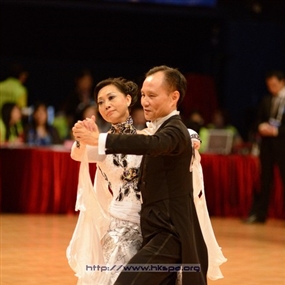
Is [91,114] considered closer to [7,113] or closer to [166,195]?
[7,113]

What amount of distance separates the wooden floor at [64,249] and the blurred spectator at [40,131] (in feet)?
4.40

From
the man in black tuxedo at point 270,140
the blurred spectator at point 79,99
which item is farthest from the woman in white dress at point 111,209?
the blurred spectator at point 79,99

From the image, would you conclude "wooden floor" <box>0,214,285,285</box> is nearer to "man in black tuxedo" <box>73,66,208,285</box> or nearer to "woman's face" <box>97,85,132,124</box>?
"woman's face" <box>97,85,132,124</box>

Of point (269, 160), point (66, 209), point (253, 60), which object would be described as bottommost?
point (66, 209)

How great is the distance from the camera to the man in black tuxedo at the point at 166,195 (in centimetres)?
389

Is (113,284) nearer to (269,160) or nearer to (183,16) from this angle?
(269,160)

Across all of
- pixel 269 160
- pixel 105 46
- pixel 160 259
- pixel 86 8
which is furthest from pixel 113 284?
pixel 105 46

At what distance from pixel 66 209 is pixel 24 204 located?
0.56 meters

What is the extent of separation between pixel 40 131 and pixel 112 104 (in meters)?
6.83

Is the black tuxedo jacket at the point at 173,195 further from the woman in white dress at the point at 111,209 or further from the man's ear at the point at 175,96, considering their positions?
the woman in white dress at the point at 111,209

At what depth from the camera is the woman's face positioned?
4559mm

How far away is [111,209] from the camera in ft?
14.7

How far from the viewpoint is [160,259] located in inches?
155

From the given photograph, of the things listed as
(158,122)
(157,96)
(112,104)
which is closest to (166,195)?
(158,122)
